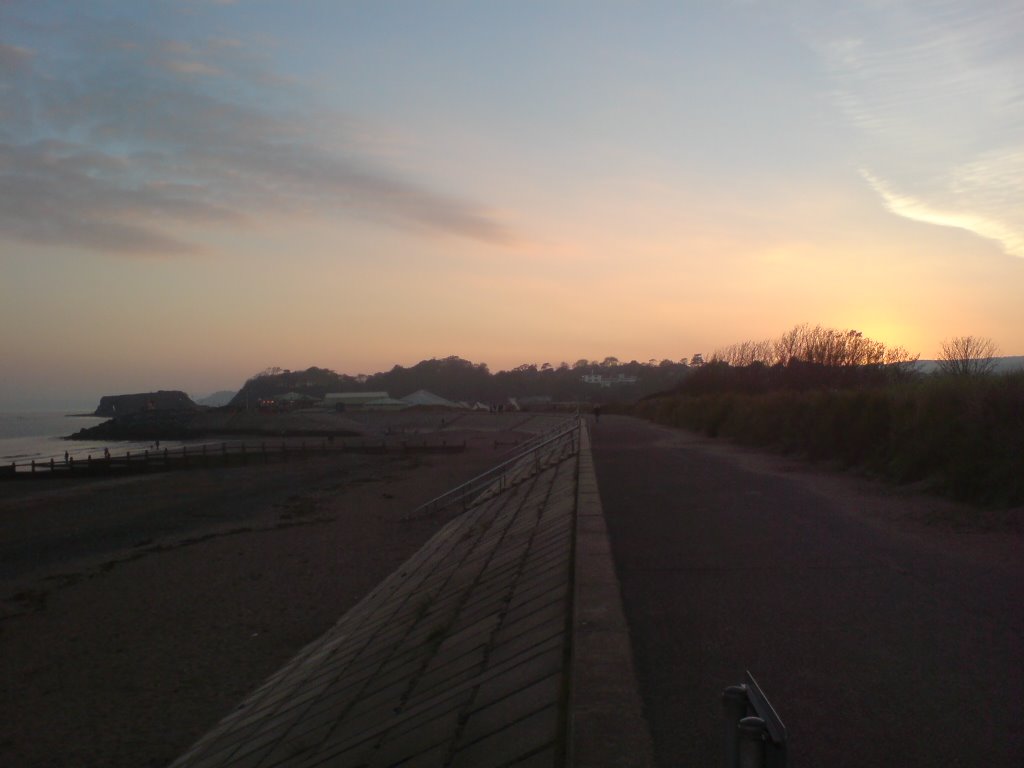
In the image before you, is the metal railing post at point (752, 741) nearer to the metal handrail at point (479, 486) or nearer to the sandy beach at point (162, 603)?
the sandy beach at point (162, 603)

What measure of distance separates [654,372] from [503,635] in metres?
196

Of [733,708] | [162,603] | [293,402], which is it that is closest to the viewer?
[733,708]

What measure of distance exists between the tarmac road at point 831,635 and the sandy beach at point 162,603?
477 cm

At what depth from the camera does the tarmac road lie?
3789 mm

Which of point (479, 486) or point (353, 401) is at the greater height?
point (353, 401)

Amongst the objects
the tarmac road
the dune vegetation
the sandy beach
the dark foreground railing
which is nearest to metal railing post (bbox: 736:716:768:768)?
the dark foreground railing

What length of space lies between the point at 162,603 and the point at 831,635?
11.8 meters

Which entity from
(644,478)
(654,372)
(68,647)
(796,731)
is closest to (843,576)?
(796,731)

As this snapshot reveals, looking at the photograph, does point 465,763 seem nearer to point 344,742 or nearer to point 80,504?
point 344,742

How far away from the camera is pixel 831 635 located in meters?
5.29

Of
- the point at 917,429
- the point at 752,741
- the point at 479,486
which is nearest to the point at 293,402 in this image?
the point at 479,486

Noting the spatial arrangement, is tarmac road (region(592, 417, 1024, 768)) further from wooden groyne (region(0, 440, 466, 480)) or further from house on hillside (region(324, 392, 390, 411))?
house on hillside (region(324, 392, 390, 411))

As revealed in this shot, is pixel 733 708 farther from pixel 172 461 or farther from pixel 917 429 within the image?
pixel 172 461

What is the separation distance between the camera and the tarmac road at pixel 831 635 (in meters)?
3.79
